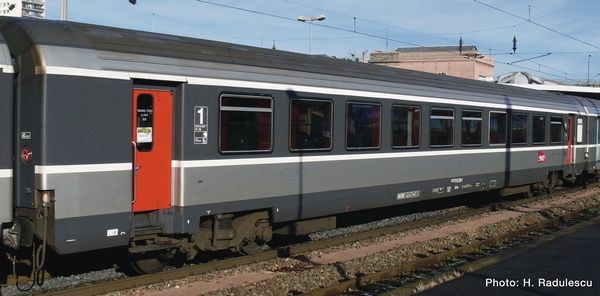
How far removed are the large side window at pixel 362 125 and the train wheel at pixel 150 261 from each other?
3.87 metres

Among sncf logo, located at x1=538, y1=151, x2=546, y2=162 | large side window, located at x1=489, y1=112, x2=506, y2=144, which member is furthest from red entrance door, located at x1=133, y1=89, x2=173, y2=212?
sncf logo, located at x1=538, y1=151, x2=546, y2=162

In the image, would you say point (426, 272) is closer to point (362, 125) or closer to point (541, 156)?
point (362, 125)

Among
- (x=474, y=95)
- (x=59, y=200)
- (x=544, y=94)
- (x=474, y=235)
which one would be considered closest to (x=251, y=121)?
(x=59, y=200)

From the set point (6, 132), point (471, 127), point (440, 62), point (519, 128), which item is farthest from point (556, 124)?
point (440, 62)

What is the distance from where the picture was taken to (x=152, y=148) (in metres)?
8.08

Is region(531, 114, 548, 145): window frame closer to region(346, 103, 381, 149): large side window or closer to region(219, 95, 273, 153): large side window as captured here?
region(346, 103, 381, 149): large side window

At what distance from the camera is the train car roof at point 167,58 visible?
718cm

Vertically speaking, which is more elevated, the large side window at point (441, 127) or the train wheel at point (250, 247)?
the large side window at point (441, 127)

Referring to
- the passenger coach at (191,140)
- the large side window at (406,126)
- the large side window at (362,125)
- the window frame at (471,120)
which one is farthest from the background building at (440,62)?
the passenger coach at (191,140)

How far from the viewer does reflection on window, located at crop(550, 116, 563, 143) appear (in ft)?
61.6

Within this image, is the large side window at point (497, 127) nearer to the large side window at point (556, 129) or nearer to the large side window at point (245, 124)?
the large side window at point (556, 129)

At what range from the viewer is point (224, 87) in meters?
8.73

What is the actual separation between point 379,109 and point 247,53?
3307 mm

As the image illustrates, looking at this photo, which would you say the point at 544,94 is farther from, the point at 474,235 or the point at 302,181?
the point at 302,181
